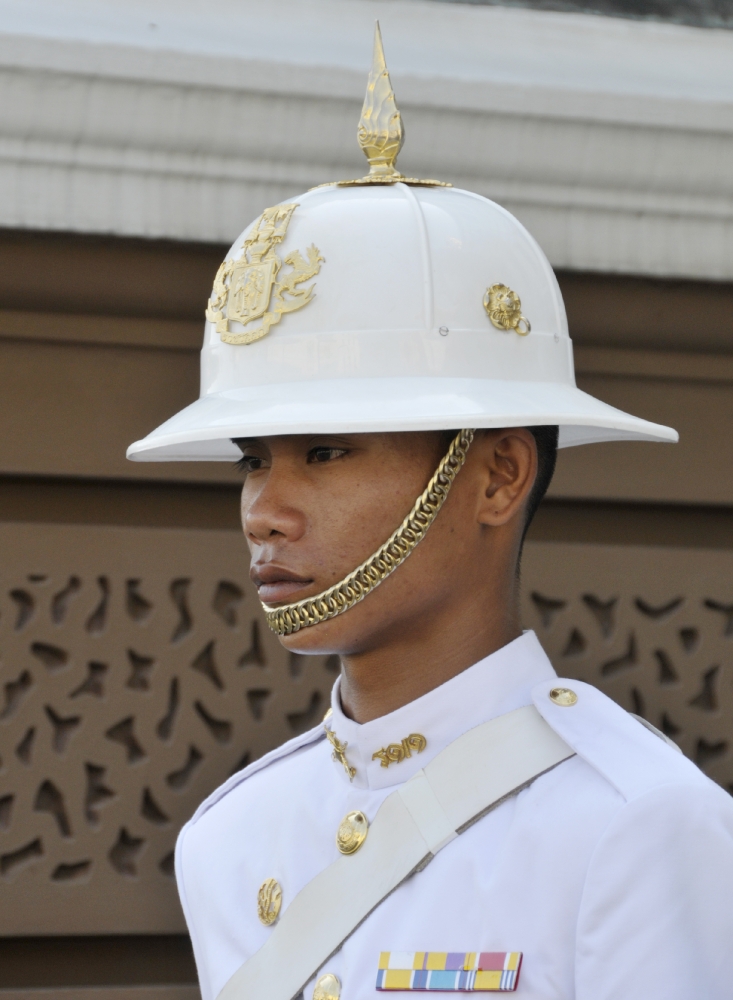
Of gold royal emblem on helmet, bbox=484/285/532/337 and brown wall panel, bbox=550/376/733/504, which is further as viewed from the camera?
brown wall panel, bbox=550/376/733/504

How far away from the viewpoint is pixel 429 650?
62.8 inches

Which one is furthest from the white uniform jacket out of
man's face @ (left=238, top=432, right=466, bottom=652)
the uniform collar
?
man's face @ (left=238, top=432, right=466, bottom=652)

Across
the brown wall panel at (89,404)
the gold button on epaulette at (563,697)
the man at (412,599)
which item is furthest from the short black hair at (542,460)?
the brown wall panel at (89,404)

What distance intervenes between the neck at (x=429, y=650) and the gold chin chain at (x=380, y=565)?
8 cm

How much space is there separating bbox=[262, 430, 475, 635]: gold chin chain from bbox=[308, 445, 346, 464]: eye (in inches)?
4.2

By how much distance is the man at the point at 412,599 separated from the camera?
4.63 feet

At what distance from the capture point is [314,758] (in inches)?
71.6

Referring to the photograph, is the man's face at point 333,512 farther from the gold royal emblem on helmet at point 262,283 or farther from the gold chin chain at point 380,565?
the gold royal emblem on helmet at point 262,283

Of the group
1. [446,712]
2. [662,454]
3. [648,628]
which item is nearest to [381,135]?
[446,712]

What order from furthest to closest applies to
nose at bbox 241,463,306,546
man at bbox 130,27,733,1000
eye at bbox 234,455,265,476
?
eye at bbox 234,455,265,476
nose at bbox 241,463,306,546
man at bbox 130,27,733,1000

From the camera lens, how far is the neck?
5.21 ft

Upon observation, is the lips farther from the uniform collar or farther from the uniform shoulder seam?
the uniform shoulder seam

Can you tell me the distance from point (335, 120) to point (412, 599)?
1.57m

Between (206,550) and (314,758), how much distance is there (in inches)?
48.3
